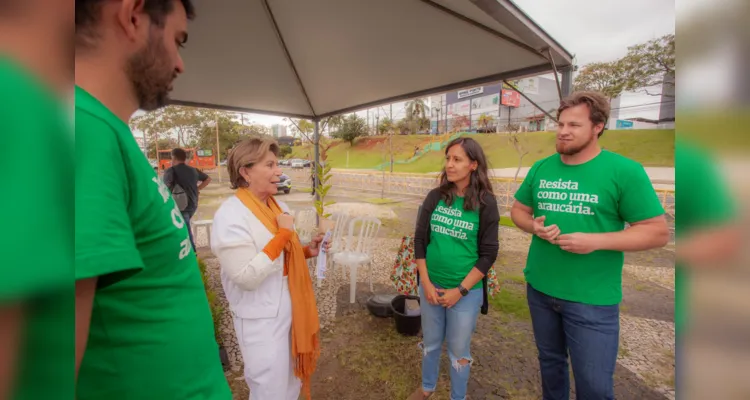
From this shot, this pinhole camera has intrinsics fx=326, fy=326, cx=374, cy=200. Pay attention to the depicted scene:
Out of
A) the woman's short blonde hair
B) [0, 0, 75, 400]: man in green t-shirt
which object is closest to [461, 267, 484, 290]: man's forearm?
the woman's short blonde hair

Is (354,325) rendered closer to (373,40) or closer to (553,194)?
(553,194)

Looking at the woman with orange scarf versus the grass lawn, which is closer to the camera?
the woman with orange scarf

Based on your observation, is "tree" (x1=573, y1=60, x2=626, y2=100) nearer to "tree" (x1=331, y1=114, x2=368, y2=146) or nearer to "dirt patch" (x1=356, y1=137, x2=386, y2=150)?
"dirt patch" (x1=356, y1=137, x2=386, y2=150)

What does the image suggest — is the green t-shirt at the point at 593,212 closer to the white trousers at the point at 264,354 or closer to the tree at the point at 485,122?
the white trousers at the point at 264,354

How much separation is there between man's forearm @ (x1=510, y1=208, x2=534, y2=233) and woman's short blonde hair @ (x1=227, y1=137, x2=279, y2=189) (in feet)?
5.77

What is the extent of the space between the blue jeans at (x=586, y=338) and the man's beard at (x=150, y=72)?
2.27m

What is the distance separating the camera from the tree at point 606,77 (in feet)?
69.1

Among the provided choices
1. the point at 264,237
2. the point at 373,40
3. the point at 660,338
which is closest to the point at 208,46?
the point at 373,40

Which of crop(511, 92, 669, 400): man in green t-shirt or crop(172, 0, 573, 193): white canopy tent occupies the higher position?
crop(172, 0, 573, 193): white canopy tent

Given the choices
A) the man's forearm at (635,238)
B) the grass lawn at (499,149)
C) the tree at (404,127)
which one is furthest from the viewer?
the tree at (404,127)

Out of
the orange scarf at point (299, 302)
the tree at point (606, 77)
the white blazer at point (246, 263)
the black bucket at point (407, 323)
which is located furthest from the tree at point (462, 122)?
the white blazer at point (246, 263)

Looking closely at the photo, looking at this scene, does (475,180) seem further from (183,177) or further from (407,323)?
(183,177)

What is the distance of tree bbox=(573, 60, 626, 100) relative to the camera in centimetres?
2106

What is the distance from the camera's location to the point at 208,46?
3.78 m
